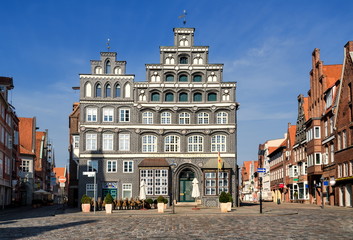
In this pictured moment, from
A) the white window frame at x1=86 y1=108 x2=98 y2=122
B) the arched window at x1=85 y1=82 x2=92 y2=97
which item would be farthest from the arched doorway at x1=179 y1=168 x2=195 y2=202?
the arched window at x1=85 y1=82 x2=92 y2=97

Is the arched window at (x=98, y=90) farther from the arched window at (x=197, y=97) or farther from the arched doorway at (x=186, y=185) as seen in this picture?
the arched doorway at (x=186, y=185)

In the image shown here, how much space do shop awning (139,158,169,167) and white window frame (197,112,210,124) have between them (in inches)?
245

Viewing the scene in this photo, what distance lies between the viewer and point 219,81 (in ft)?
189

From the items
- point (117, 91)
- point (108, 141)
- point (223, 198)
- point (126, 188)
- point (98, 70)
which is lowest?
point (223, 198)

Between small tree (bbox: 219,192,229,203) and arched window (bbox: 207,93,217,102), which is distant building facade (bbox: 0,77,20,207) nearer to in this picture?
arched window (bbox: 207,93,217,102)

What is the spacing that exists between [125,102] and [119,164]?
7320 mm

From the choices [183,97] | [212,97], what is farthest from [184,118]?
[212,97]

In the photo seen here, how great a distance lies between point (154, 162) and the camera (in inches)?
2212

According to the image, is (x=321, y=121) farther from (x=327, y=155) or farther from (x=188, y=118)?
(x=188, y=118)

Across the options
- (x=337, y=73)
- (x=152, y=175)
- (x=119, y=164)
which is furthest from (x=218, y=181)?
(x=337, y=73)

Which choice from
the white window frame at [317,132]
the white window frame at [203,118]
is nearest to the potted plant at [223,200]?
the white window frame at [203,118]

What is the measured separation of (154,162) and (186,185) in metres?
4.70

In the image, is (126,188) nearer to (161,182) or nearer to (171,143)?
(161,182)

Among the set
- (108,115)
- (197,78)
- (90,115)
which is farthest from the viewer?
(197,78)
